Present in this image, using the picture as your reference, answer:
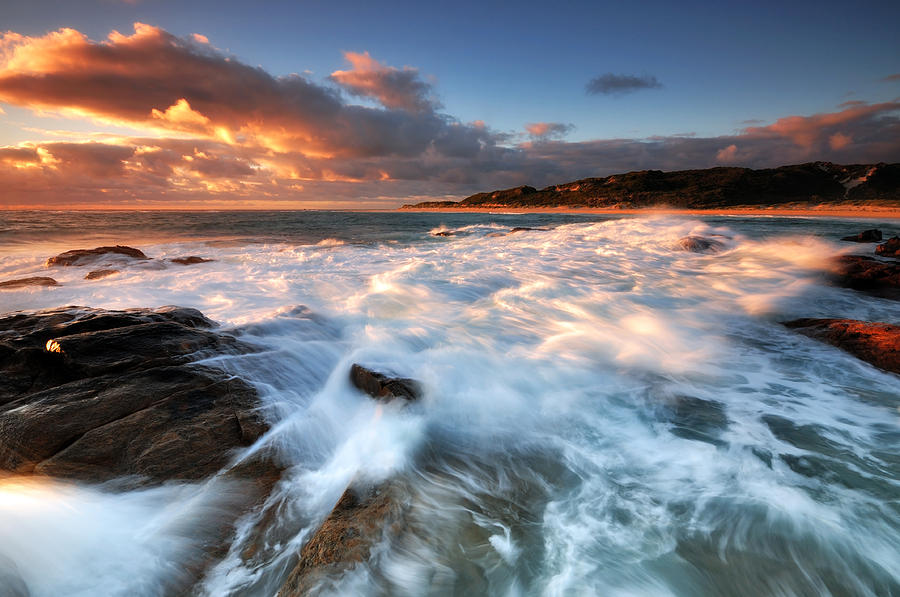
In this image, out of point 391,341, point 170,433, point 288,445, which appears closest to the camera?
point 170,433

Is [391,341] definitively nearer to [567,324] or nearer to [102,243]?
[567,324]

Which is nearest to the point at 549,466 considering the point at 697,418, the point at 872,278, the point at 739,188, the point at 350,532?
the point at 350,532

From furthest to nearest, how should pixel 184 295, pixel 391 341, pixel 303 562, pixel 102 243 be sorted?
pixel 102 243
pixel 184 295
pixel 391 341
pixel 303 562

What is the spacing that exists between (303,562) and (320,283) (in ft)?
29.8

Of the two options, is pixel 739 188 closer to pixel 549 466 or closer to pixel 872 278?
pixel 872 278

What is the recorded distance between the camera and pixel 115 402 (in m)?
3.16

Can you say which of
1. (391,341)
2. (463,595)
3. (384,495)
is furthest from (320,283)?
(463,595)

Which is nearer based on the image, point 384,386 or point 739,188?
point 384,386

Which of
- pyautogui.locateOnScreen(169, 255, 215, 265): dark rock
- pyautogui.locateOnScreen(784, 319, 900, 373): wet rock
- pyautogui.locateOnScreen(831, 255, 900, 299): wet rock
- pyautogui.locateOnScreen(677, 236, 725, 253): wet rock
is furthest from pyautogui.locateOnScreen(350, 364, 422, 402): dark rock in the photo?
pyautogui.locateOnScreen(677, 236, 725, 253): wet rock

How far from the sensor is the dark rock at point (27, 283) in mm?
9523

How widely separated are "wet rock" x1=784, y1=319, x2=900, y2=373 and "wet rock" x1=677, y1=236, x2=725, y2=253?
11.0 meters

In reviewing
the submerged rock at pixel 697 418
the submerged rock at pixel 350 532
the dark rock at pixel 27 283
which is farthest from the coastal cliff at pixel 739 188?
the dark rock at pixel 27 283

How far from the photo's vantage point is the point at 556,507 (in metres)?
2.96

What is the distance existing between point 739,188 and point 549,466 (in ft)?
319
